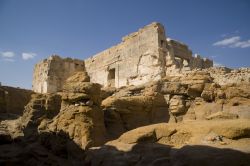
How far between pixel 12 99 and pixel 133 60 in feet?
28.3

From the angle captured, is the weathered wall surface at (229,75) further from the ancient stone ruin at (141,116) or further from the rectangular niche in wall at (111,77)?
the rectangular niche in wall at (111,77)

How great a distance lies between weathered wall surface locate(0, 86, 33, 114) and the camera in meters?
17.6

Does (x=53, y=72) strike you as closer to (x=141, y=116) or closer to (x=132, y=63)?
(x=132, y=63)

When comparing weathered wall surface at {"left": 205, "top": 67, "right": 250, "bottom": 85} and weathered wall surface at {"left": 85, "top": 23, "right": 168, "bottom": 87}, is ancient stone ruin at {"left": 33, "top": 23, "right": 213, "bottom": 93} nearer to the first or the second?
weathered wall surface at {"left": 85, "top": 23, "right": 168, "bottom": 87}

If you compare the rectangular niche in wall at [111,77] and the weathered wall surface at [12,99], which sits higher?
the rectangular niche in wall at [111,77]

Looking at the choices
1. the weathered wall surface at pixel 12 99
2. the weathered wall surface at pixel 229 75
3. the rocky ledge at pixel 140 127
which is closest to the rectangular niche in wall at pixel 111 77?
the weathered wall surface at pixel 12 99

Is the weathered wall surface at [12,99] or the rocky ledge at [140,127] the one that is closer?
the rocky ledge at [140,127]

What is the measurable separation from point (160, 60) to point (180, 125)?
1070cm

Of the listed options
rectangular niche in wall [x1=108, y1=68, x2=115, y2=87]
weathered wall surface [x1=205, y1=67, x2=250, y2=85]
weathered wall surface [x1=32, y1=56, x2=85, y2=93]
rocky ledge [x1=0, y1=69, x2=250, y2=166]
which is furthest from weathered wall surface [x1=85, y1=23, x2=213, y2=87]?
rocky ledge [x1=0, y1=69, x2=250, y2=166]

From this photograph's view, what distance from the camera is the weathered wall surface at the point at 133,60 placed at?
17547 millimetres

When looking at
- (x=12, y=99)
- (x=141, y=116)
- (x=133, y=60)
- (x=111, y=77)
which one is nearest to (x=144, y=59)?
(x=133, y=60)

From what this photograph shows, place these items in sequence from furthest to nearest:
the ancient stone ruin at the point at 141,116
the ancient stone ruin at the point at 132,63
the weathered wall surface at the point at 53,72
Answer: the weathered wall surface at the point at 53,72 → the ancient stone ruin at the point at 132,63 → the ancient stone ruin at the point at 141,116

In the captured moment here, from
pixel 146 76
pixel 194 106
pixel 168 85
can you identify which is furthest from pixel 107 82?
pixel 194 106

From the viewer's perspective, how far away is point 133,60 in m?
19.6
